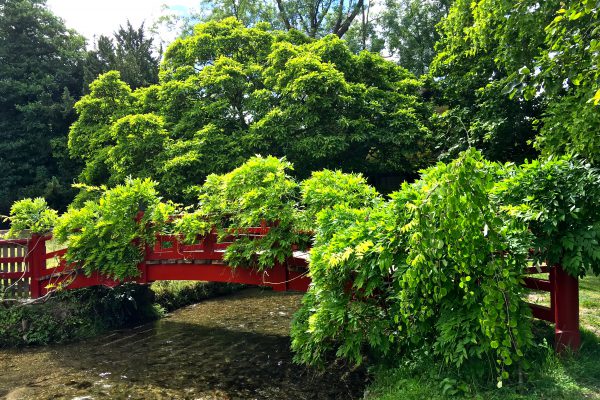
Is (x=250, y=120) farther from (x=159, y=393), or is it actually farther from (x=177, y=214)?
(x=159, y=393)

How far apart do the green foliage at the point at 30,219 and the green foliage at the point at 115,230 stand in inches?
21.2

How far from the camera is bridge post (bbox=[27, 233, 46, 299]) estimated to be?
384 inches

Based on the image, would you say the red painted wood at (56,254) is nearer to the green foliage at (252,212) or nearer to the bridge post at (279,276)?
the green foliage at (252,212)

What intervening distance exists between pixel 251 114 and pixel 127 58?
37.3 ft

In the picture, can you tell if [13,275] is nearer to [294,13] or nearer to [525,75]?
[525,75]

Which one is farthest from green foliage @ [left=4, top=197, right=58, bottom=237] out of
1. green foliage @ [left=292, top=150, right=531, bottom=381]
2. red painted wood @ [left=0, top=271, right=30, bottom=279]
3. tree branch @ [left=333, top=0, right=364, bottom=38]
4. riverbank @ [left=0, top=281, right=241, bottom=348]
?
tree branch @ [left=333, top=0, right=364, bottom=38]

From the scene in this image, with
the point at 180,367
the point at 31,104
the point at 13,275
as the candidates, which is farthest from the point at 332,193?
the point at 31,104

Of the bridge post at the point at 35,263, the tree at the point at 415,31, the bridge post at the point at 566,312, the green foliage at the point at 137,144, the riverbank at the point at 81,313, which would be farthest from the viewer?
the tree at the point at 415,31

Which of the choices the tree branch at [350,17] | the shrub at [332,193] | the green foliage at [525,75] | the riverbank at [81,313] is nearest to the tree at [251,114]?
the green foliage at [525,75]

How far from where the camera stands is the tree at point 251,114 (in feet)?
48.0

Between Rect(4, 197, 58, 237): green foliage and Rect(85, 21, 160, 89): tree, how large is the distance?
14.5 meters

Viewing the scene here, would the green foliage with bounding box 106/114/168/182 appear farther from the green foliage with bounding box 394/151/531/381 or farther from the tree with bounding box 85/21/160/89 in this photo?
the green foliage with bounding box 394/151/531/381

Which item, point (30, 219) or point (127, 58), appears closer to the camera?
point (30, 219)

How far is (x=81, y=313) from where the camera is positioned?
10.1 metres
